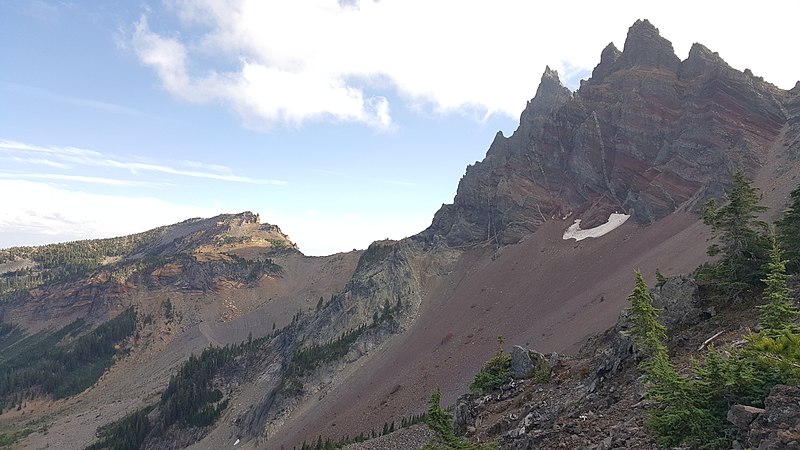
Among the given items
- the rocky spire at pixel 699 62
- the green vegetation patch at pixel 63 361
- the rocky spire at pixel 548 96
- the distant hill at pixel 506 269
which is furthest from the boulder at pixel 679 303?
the green vegetation patch at pixel 63 361

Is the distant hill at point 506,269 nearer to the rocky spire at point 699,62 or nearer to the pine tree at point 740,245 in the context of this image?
the rocky spire at point 699,62

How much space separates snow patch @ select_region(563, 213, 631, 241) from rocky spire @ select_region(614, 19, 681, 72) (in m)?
37.4

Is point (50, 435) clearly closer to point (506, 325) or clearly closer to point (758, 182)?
point (506, 325)

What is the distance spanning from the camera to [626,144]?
313 ft

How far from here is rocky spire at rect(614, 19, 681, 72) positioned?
329 ft

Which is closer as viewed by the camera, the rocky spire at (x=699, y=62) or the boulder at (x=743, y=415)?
the boulder at (x=743, y=415)

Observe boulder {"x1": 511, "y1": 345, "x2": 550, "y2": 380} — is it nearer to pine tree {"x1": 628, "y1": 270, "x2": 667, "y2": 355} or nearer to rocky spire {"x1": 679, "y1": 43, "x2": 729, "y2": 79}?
pine tree {"x1": 628, "y1": 270, "x2": 667, "y2": 355}

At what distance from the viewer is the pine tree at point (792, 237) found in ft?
86.4

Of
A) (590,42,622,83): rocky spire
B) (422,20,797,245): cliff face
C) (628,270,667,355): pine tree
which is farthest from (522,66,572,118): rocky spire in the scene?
(628,270,667,355): pine tree

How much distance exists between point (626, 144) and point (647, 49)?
81.6 feet

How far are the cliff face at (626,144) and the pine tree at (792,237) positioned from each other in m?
54.0

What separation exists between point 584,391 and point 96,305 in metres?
221

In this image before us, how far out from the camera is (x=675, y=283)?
2844 centimetres

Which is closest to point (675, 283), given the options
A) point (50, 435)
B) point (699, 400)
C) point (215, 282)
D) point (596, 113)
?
point (699, 400)
